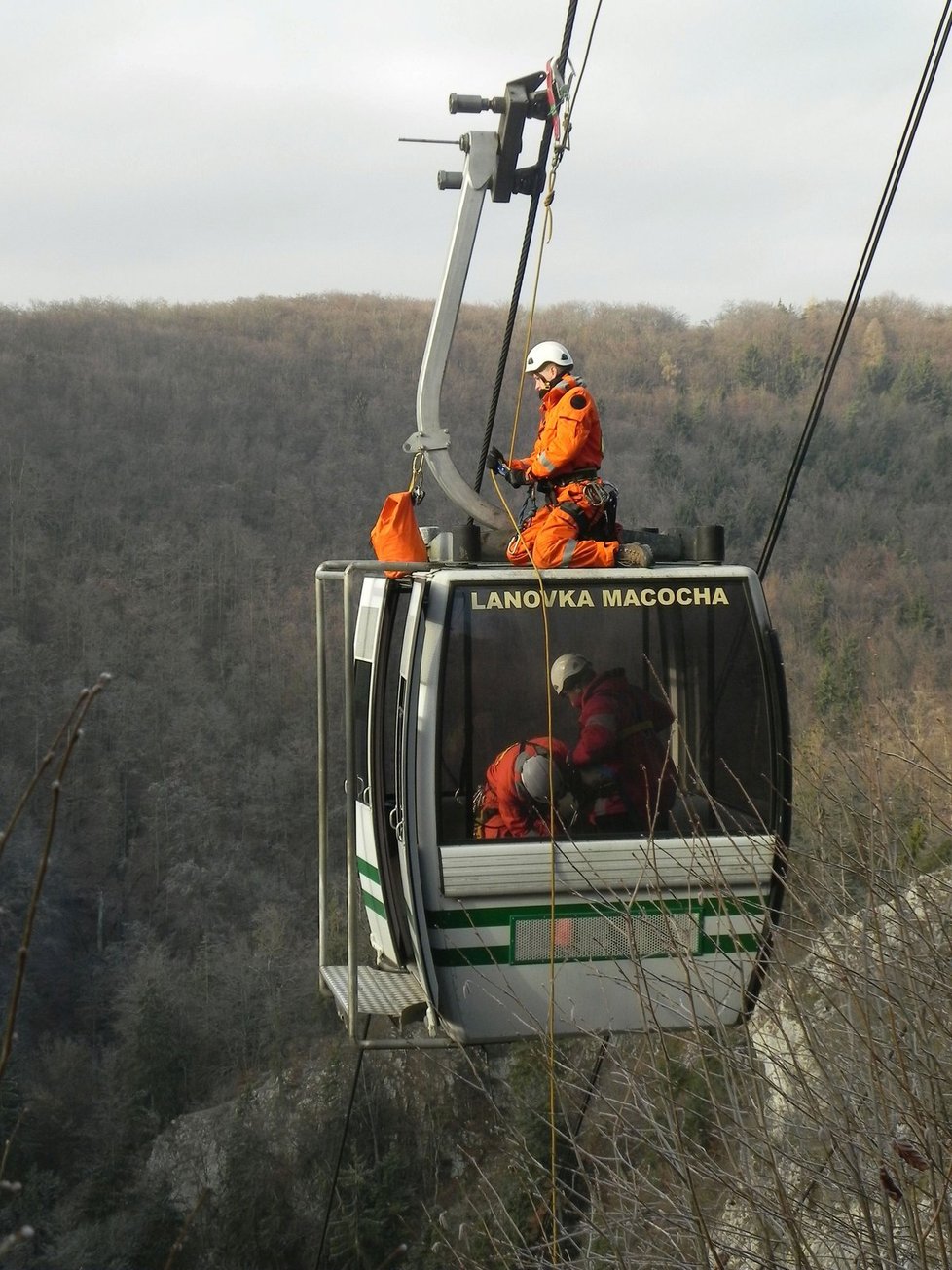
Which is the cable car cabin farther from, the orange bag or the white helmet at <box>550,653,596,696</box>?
the orange bag

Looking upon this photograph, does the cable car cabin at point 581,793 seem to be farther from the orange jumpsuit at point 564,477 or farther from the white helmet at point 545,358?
the white helmet at point 545,358

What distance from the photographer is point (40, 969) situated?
1927 inches

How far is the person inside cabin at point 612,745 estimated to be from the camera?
5344 mm

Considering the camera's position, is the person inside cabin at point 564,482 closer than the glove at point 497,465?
Yes

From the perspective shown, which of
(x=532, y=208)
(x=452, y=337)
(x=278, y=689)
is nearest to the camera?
(x=452, y=337)

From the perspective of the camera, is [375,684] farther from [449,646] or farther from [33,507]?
[33,507]

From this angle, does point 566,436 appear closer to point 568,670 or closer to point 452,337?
point 452,337

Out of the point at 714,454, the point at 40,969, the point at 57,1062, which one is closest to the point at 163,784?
the point at 40,969

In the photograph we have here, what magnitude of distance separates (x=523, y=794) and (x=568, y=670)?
1.46 feet

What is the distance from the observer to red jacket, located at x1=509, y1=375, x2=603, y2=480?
231 inches

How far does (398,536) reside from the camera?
229 inches

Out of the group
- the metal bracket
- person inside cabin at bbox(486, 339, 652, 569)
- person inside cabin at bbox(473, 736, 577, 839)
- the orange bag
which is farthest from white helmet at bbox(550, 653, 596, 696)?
the metal bracket

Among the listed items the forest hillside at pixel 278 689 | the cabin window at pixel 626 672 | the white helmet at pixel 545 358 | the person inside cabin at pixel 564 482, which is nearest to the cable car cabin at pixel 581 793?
the cabin window at pixel 626 672

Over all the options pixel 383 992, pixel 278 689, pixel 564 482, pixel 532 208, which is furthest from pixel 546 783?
pixel 278 689
